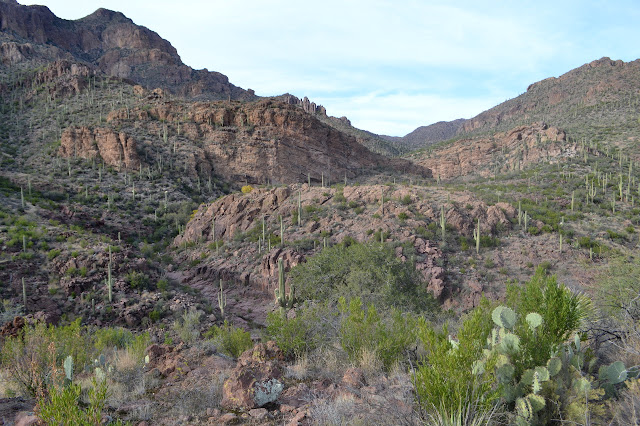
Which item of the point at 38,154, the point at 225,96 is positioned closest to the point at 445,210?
the point at 38,154

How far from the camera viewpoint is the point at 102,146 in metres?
36.1

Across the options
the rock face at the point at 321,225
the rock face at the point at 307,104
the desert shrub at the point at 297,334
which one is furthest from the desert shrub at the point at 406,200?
the rock face at the point at 307,104

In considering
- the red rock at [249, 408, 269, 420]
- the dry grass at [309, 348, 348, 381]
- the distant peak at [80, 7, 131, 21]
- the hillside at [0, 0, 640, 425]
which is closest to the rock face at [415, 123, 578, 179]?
the hillside at [0, 0, 640, 425]

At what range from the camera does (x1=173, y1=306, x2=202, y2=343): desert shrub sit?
11.3m

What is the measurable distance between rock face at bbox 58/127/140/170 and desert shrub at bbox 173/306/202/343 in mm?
25703

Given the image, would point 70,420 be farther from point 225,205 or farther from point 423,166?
point 423,166

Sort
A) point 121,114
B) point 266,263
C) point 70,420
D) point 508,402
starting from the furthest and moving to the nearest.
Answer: point 121,114
point 266,263
point 508,402
point 70,420

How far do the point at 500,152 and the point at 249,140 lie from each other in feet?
113

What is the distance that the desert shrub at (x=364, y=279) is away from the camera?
12477 millimetres

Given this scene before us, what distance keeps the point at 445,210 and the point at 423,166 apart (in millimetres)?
35463

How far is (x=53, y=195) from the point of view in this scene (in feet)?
89.0

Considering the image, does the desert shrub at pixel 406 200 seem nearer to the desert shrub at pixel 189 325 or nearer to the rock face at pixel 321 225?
the rock face at pixel 321 225

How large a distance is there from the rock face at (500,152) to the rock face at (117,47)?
5207 cm

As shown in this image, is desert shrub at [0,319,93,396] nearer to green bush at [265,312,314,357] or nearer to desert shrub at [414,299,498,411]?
green bush at [265,312,314,357]
